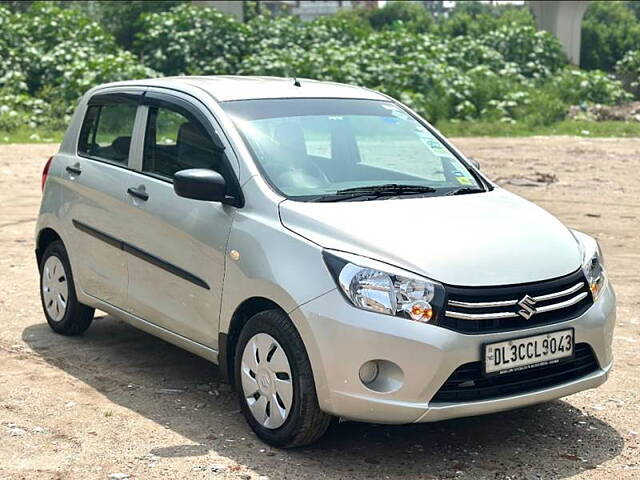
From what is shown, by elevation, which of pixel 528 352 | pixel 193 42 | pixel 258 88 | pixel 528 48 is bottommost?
pixel 528 48

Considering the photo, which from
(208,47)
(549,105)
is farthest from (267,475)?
(208,47)

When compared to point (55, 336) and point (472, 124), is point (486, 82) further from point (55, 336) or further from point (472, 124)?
point (55, 336)

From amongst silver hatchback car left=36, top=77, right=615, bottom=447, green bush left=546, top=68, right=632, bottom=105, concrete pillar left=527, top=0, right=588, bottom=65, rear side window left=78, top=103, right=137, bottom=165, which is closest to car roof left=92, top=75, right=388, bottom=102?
silver hatchback car left=36, top=77, right=615, bottom=447

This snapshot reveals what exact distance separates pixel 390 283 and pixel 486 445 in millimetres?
1071

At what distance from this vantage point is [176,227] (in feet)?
18.9

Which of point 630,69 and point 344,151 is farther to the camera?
point 630,69

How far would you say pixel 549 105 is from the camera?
24.5 meters

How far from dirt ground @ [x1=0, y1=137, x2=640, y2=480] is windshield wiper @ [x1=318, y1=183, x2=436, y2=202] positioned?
116cm

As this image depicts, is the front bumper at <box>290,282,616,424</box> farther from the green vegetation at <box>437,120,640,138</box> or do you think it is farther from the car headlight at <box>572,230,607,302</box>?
the green vegetation at <box>437,120,640,138</box>

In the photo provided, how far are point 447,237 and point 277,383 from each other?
1.02 meters

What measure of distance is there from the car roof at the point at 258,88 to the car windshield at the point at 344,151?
7cm

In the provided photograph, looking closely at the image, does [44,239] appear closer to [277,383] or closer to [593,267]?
[277,383]

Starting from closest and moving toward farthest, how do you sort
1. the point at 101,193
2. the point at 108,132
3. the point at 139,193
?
the point at 139,193, the point at 101,193, the point at 108,132

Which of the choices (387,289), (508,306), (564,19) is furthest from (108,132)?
(564,19)
